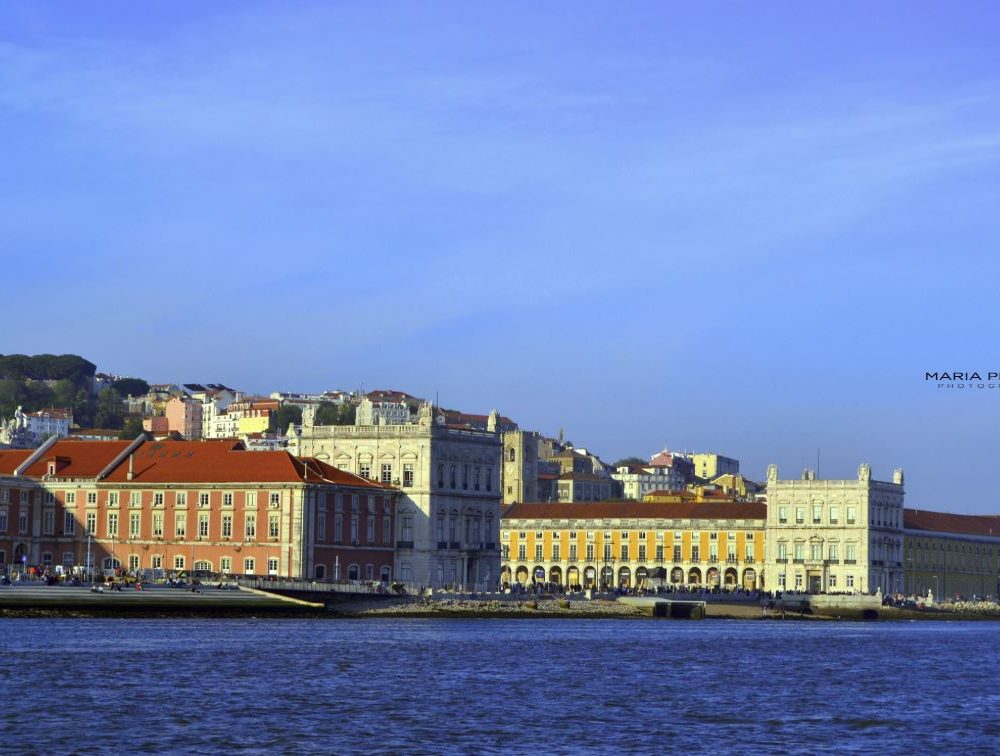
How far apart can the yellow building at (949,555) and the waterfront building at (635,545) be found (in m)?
12.7

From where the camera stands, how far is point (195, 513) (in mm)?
126750

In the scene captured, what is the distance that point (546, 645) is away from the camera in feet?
290

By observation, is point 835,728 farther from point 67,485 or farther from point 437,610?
point 67,485

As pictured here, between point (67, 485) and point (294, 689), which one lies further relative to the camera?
point (67, 485)

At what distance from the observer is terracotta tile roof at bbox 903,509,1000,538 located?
579ft

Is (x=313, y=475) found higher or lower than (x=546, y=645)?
higher

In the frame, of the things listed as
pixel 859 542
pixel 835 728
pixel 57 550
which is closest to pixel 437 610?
pixel 57 550

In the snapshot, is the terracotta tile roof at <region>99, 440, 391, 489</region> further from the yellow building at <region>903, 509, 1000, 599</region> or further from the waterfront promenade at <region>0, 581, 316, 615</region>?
the yellow building at <region>903, 509, 1000, 599</region>

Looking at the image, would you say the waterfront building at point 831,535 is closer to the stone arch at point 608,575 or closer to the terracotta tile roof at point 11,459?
the stone arch at point 608,575

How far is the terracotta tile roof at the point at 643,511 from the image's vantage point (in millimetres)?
172000

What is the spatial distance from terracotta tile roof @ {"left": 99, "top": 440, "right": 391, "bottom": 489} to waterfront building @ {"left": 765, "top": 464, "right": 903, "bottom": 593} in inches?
1713

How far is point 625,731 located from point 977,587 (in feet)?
453

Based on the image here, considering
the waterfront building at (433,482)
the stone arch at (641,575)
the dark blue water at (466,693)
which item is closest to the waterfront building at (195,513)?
the waterfront building at (433,482)

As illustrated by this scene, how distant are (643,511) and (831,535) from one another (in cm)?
1674
